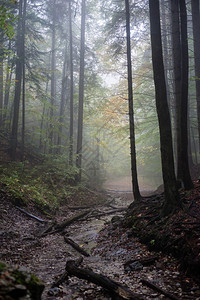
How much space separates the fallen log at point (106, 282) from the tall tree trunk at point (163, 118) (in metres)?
3.52

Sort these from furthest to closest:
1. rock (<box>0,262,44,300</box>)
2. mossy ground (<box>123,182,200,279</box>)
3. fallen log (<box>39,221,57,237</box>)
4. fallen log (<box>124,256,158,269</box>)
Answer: fallen log (<box>39,221,57,237</box>) < fallen log (<box>124,256,158,269</box>) < mossy ground (<box>123,182,200,279</box>) < rock (<box>0,262,44,300</box>)

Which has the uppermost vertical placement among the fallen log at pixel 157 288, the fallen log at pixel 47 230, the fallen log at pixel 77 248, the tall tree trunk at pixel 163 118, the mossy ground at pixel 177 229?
the tall tree trunk at pixel 163 118

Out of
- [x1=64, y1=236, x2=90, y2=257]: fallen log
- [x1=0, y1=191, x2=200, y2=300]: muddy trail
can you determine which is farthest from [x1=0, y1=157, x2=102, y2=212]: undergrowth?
[x1=64, y1=236, x2=90, y2=257]: fallen log

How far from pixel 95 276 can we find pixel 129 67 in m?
9.61

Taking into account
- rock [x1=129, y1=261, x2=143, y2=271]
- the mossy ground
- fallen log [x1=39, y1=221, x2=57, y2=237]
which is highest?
the mossy ground

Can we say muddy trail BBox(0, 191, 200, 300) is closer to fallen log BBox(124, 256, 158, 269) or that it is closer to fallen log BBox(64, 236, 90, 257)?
fallen log BBox(124, 256, 158, 269)

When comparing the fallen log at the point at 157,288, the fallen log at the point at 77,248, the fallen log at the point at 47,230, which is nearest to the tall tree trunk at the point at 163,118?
the fallen log at the point at 77,248

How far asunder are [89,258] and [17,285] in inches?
150

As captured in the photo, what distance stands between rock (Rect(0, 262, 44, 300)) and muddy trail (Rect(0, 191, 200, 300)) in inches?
55.4

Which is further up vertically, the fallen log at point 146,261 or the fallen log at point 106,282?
the fallen log at point 106,282

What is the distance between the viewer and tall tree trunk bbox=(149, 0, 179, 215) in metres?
→ 6.63

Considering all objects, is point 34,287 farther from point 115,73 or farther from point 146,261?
point 115,73

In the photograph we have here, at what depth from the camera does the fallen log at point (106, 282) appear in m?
3.13

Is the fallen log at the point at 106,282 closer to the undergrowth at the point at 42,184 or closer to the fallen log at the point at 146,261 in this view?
the fallen log at the point at 146,261
